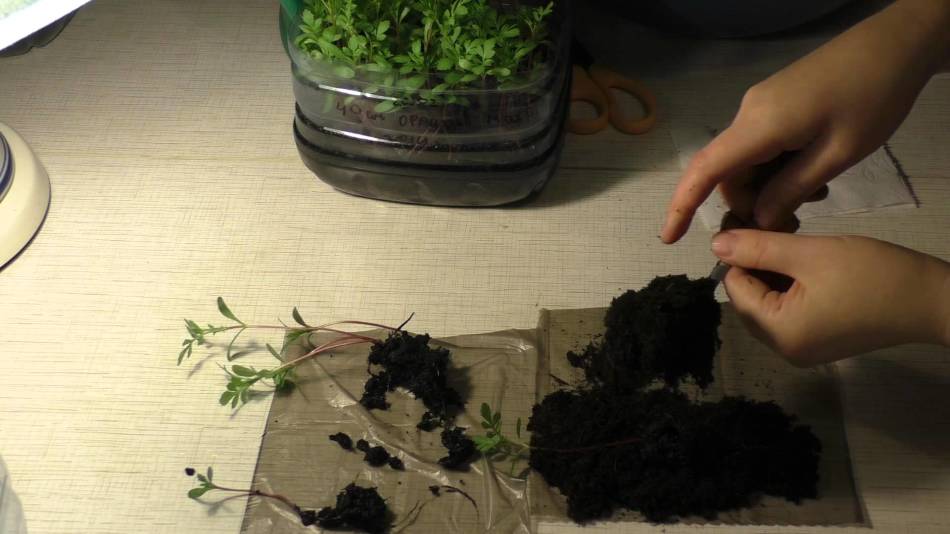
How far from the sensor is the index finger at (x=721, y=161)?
0.77m

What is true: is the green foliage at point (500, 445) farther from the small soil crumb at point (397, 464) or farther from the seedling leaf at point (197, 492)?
the seedling leaf at point (197, 492)

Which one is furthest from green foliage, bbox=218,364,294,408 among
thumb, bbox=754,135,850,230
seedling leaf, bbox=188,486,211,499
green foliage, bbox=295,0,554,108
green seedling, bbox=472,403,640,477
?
thumb, bbox=754,135,850,230

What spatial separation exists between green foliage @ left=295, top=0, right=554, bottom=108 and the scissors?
0.22 m

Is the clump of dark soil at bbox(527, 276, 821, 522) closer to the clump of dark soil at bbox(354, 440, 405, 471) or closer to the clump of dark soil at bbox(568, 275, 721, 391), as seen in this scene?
the clump of dark soil at bbox(568, 275, 721, 391)

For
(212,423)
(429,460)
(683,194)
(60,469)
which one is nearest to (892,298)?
(683,194)

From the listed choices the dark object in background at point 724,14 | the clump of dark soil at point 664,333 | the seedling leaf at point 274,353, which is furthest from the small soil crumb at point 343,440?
the dark object in background at point 724,14

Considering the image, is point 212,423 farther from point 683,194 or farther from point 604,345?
point 683,194

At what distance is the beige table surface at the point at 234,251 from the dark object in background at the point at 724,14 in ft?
0.10

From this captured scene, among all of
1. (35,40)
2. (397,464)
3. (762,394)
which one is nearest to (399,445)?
(397,464)

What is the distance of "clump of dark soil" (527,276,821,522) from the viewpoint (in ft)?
2.56

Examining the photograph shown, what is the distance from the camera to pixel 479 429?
0.85 meters

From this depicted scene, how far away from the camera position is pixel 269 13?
4.32ft

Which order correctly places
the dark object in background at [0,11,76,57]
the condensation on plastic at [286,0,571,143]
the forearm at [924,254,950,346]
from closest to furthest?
the forearm at [924,254,950,346], the condensation on plastic at [286,0,571,143], the dark object in background at [0,11,76,57]

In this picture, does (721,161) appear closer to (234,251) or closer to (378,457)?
(378,457)
